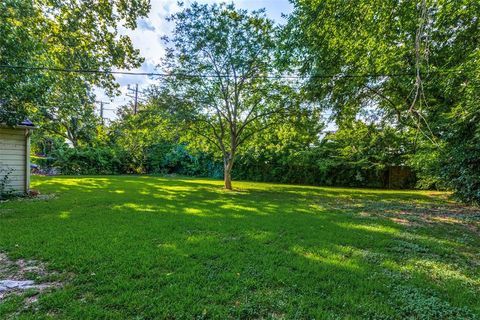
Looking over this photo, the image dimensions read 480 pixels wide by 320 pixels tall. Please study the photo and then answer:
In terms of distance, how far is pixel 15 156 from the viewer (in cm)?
776

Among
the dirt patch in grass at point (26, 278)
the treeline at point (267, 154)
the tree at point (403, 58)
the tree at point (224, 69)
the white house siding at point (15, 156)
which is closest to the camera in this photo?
the dirt patch in grass at point (26, 278)

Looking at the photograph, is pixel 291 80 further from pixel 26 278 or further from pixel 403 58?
pixel 26 278

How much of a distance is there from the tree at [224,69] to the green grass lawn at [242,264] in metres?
6.15

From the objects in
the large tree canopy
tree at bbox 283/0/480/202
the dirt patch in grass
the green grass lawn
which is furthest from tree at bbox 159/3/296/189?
the dirt patch in grass

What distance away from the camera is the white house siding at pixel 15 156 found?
7.51 metres

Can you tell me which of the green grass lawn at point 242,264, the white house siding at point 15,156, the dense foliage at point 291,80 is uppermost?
the dense foliage at point 291,80

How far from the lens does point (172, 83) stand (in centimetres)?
1058

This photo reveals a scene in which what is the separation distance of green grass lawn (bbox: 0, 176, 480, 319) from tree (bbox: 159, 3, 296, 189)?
6151mm

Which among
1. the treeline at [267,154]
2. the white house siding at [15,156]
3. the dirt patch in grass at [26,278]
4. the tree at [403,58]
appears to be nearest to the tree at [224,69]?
the treeline at [267,154]

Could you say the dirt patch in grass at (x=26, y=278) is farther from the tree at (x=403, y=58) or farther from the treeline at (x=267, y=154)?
the treeline at (x=267, y=154)

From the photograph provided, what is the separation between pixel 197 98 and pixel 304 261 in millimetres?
8925

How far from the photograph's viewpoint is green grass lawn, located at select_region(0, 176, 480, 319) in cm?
227

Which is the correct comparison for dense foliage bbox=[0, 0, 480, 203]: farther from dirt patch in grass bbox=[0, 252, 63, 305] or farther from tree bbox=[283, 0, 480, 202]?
dirt patch in grass bbox=[0, 252, 63, 305]

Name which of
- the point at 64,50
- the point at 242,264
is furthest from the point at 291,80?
the point at 242,264
